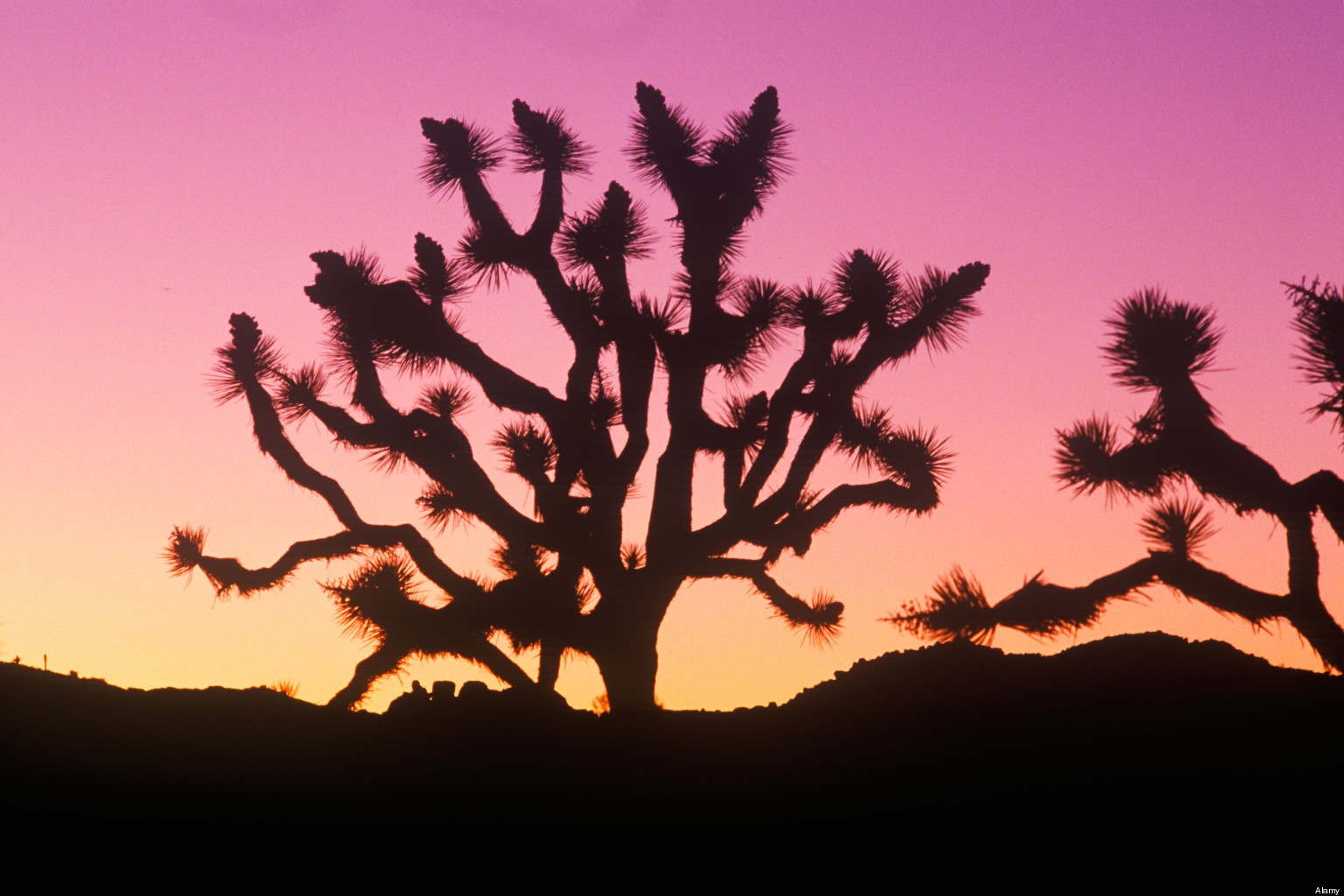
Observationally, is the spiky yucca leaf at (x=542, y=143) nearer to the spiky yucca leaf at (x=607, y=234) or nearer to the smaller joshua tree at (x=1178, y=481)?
the spiky yucca leaf at (x=607, y=234)

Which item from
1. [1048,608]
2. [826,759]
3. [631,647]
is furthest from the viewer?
[631,647]

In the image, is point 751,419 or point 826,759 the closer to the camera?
point 826,759

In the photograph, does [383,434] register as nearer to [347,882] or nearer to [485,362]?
[485,362]

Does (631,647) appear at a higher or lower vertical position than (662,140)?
lower

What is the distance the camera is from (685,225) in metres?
9.23

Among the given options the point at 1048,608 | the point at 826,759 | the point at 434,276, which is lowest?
the point at 826,759

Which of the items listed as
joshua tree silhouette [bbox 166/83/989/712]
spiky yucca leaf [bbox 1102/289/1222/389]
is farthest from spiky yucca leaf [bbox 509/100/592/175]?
spiky yucca leaf [bbox 1102/289/1222/389]

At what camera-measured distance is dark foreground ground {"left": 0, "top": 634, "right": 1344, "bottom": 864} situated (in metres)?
4.45

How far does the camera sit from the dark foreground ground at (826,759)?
4449 mm

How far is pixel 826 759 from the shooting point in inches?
213

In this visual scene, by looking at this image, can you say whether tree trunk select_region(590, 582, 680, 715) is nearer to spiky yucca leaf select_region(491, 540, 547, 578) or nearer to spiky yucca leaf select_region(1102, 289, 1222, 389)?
spiky yucca leaf select_region(491, 540, 547, 578)

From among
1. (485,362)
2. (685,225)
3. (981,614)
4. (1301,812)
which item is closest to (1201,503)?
(981,614)

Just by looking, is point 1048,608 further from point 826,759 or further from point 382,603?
point 382,603

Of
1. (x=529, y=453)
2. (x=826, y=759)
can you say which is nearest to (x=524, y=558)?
(x=529, y=453)
